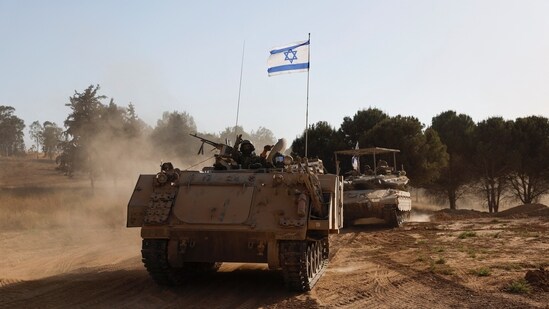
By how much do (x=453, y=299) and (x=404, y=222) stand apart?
52.8 feet

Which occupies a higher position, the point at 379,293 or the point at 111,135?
the point at 111,135

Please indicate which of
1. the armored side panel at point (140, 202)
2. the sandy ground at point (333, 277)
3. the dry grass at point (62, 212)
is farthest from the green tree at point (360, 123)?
the armored side panel at point (140, 202)

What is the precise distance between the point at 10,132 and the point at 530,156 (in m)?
67.3

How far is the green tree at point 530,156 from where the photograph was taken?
122 ft

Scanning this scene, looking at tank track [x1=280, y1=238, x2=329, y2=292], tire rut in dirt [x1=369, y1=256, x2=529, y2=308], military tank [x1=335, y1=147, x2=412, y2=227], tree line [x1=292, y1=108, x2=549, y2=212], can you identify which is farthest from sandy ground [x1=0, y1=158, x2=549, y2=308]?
tree line [x1=292, y1=108, x2=549, y2=212]

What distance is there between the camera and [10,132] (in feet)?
259

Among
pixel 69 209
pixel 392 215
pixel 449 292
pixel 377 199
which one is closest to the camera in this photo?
pixel 449 292

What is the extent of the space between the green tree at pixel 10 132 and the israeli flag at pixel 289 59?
71.1 meters

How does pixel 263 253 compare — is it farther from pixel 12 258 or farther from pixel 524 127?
pixel 524 127

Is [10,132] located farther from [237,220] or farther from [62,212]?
[237,220]

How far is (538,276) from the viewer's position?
8.98 m

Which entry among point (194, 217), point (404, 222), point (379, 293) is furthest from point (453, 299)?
point (404, 222)

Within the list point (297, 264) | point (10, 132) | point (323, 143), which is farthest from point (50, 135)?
point (297, 264)

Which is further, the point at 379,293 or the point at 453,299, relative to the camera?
the point at 379,293
